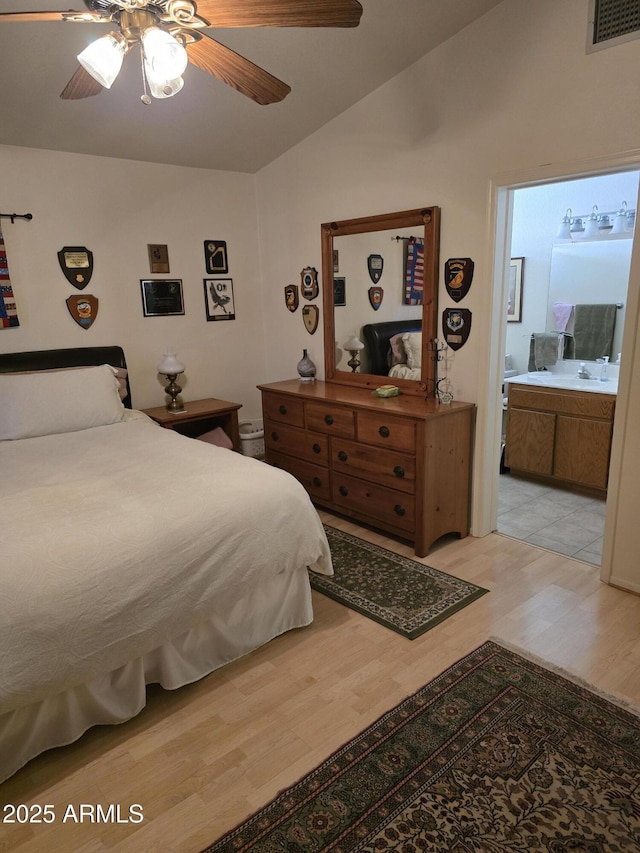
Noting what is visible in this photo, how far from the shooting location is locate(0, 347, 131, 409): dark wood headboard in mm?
3400

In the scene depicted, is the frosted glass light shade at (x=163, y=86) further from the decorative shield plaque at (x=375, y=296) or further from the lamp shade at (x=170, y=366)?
the lamp shade at (x=170, y=366)

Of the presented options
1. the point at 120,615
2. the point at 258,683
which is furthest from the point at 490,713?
the point at 120,615

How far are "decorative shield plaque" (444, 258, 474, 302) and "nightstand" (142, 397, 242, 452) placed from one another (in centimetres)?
179

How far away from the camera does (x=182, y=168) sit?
4.05 meters

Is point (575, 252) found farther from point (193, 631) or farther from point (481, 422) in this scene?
point (193, 631)

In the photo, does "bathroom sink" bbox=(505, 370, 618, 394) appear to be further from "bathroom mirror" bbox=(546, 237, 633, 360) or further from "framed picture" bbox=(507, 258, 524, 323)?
"framed picture" bbox=(507, 258, 524, 323)

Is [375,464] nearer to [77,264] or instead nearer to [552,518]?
[552,518]

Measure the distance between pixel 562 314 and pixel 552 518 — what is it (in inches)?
65.8

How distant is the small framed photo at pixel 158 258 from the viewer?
3.99 meters

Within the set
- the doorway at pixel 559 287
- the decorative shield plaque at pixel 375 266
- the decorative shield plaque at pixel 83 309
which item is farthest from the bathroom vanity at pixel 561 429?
the decorative shield plaque at pixel 83 309

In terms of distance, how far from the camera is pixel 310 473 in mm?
3740

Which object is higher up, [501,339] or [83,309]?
[83,309]

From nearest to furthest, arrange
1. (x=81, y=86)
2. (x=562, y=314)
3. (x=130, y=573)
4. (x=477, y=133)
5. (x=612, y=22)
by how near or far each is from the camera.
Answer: (x=130, y=573) < (x=81, y=86) < (x=612, y=22) < (x=477, y=133) < (x=562, y=314)

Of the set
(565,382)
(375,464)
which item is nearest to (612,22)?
(565,382)
